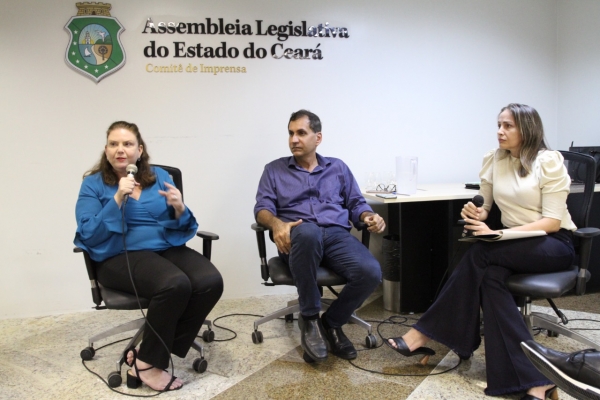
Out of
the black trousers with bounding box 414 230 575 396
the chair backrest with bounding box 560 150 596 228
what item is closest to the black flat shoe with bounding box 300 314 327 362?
the black trousers with bounding box 414 230 575 396

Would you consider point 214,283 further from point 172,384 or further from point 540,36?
point 540,36

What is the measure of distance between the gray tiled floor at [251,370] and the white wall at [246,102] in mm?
603

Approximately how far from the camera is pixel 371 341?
2529 millimetres

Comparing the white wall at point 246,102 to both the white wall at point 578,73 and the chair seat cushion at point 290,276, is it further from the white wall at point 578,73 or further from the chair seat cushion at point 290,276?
the chair seat cushion at point 290,276

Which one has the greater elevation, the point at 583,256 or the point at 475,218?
the point at 475,218

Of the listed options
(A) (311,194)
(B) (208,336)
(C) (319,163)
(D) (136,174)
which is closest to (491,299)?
(A) (311,194)

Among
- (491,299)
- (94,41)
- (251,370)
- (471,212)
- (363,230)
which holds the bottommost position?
(251,370)

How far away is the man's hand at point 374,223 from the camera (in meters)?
2.58

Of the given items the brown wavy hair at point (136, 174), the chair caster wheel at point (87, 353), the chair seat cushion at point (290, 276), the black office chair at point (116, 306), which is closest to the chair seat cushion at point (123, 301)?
the black office chair at point (116, 306)

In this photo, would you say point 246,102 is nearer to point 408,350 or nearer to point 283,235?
point 283,235

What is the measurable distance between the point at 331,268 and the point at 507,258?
2.69 feet

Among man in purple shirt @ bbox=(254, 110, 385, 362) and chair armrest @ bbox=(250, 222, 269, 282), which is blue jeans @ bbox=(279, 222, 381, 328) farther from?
chair armrest @ bbox=(250, 222, 269, 282)

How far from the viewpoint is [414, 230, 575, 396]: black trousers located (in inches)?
81.0

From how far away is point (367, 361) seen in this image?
239 cm
